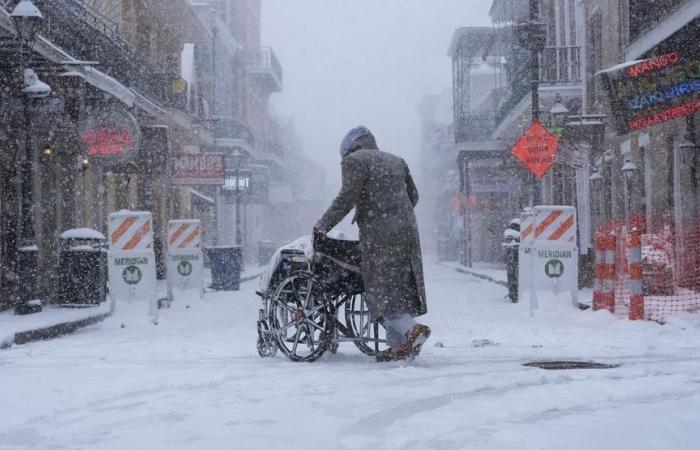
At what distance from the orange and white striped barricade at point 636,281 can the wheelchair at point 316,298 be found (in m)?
3.61

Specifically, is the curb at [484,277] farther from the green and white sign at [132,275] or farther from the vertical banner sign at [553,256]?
the green and white sign at [132,275]

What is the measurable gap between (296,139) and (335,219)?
86802 millimetres

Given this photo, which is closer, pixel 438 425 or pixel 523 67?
pixel 438 425

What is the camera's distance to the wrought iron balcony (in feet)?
161

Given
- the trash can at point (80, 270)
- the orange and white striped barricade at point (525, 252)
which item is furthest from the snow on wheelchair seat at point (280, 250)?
the trash can at point (80, 270)

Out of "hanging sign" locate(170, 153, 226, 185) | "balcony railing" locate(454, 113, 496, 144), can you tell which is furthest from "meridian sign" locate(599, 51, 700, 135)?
"balcony railing" locate(454, 113, 496, 144)

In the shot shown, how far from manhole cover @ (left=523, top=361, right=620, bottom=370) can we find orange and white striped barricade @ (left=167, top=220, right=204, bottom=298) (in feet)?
32.4

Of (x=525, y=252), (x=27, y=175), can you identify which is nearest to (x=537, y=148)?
(x=525, y=252)

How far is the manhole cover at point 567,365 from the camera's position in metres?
5.88

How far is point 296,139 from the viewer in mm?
92312

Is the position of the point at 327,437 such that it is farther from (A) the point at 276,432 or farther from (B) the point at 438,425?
(B) the point at 438,425

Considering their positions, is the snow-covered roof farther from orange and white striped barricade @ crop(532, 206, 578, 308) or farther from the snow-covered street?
orange and white striped barricade @ crop(532, 206, 578, 308)

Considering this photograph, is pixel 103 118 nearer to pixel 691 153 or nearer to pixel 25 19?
pixel 25 19

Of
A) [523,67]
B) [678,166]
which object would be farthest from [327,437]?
[523,67]
